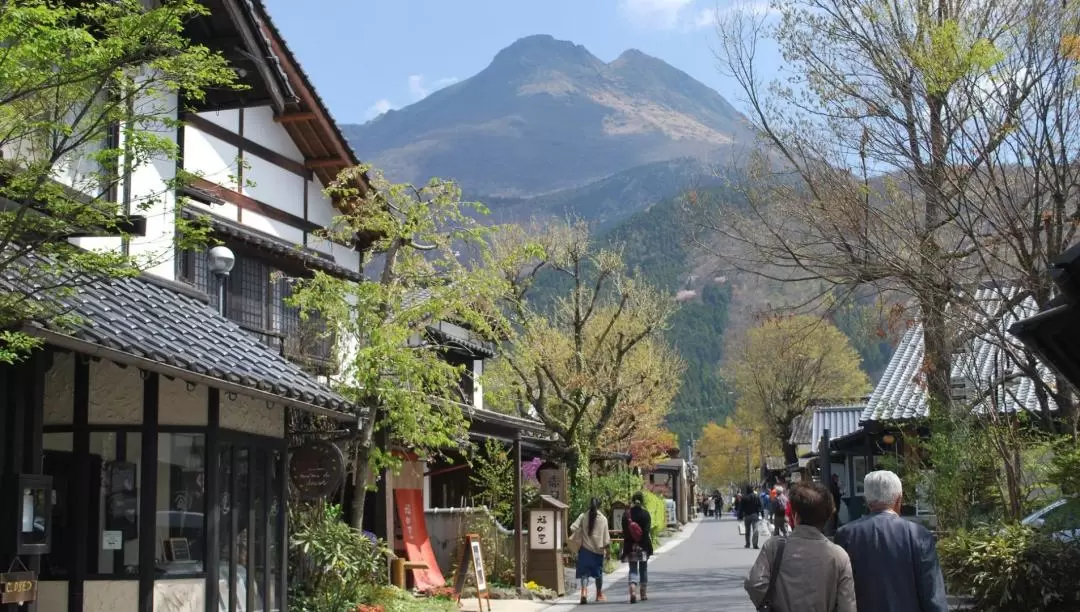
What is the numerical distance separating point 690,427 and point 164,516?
12962 cm

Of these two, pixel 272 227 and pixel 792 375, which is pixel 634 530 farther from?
pixel 792 375

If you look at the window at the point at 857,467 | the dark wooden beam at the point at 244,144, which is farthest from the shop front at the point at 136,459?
the window at the point at 857,467

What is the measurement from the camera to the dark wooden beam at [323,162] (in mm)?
21188

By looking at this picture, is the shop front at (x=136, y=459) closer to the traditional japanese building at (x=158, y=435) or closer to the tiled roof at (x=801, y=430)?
the traditional japanese building at (x=158, y=435)

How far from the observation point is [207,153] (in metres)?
18.2

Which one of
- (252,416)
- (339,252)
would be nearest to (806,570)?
(252,416)

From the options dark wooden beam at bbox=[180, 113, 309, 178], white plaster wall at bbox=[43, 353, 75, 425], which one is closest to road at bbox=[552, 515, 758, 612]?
dark wooden beam at bbox=[180, 113, 309, 178]

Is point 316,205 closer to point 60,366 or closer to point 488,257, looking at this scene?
point 488,257

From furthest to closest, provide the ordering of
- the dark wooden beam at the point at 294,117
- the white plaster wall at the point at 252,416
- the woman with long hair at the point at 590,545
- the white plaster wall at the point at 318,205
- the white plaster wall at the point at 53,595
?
1. the white plaster wall at the point at 318,205
2. the woman with long hair at the point at 590,545
3. the dark wooden beam at the point at 294,117
4. the white plaster wall at the point at 252,416
5. the white plaster wall at the point at 53,595

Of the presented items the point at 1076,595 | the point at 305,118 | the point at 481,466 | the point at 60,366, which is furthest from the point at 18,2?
the point at 481,466

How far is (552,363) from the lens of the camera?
118 ft

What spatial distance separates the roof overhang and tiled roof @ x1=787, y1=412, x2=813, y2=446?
5317 cm

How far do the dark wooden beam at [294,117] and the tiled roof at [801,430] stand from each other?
46937 millimetres

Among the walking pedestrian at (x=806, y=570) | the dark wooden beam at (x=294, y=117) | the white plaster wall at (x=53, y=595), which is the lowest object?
the white plaster wall at (x=53, y=595)
